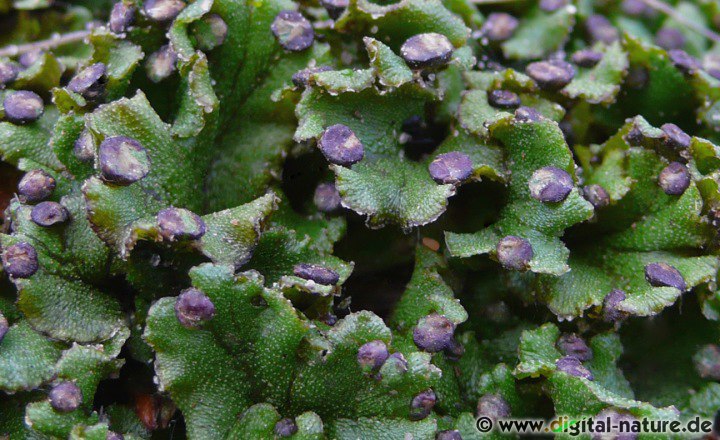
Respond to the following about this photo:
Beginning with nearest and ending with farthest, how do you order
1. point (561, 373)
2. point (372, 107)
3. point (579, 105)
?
point (561, 373), point (372, 107), point (579, 105)

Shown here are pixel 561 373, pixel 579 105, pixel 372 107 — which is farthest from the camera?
pixel 579 105

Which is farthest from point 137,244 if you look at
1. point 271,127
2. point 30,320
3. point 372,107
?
point 372,107

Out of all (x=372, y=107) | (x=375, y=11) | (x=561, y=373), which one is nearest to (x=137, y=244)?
(x=372, y=107)

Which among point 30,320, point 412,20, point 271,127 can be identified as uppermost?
point 412,20

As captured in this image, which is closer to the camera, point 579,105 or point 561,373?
point 561,373

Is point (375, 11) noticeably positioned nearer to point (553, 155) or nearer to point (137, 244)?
point (553, 155)

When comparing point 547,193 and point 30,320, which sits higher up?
point 547,193
